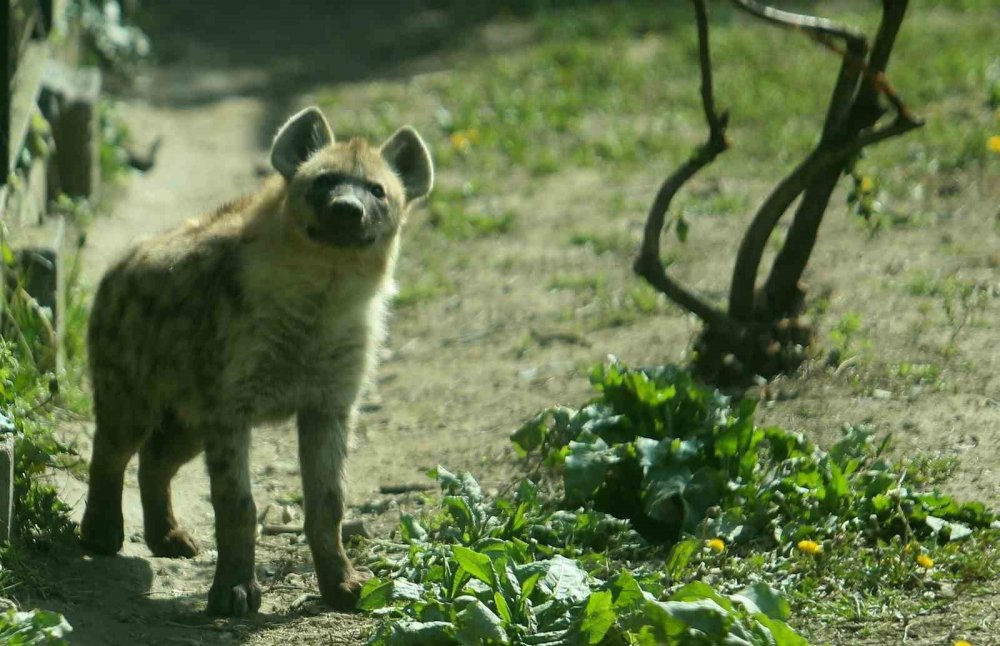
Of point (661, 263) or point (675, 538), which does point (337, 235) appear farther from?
point (661, 263)

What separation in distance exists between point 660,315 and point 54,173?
11.1 ft

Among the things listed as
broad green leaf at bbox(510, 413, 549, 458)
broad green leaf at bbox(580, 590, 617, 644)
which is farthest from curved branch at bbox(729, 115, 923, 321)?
broad green leaf at bbox(580, 590, 617, 644)

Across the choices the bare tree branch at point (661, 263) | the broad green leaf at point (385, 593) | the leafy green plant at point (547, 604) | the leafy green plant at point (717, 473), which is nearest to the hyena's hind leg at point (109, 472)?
the leafy green plant at point (547, 604)

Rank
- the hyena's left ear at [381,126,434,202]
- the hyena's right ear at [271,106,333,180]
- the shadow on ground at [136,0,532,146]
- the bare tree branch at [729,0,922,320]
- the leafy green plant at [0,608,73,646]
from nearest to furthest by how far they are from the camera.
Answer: the leafy green plant at [0,608,73,646], the hyena's right ear at [271,106,333,180], the hyena's left ear at [381,126,434,202], the bare tree branch at [729,0,922,320], the shadow on ground at [136,0,532,146]

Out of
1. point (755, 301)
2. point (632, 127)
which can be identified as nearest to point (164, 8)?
point (632, 127)

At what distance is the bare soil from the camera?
4.46 m

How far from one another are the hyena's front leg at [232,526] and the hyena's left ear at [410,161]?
44.0 inches

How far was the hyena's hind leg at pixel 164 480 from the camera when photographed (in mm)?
4863

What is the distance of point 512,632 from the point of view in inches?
143

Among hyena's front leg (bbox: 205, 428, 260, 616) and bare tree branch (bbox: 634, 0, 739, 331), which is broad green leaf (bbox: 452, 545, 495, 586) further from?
bare tree branch (bbox: 634, 0, 739, 331)

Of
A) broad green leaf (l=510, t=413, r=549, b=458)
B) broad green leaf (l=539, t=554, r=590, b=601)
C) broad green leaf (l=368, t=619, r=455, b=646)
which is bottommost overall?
broad green leaf (l=368, t=619, r=455, b=646)

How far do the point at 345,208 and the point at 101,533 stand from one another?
52.3 inches

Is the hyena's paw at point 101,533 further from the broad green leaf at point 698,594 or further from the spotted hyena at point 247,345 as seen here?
the broad green leaf at point 698,594

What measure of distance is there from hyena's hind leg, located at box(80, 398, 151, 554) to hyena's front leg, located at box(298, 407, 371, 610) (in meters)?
0.54
